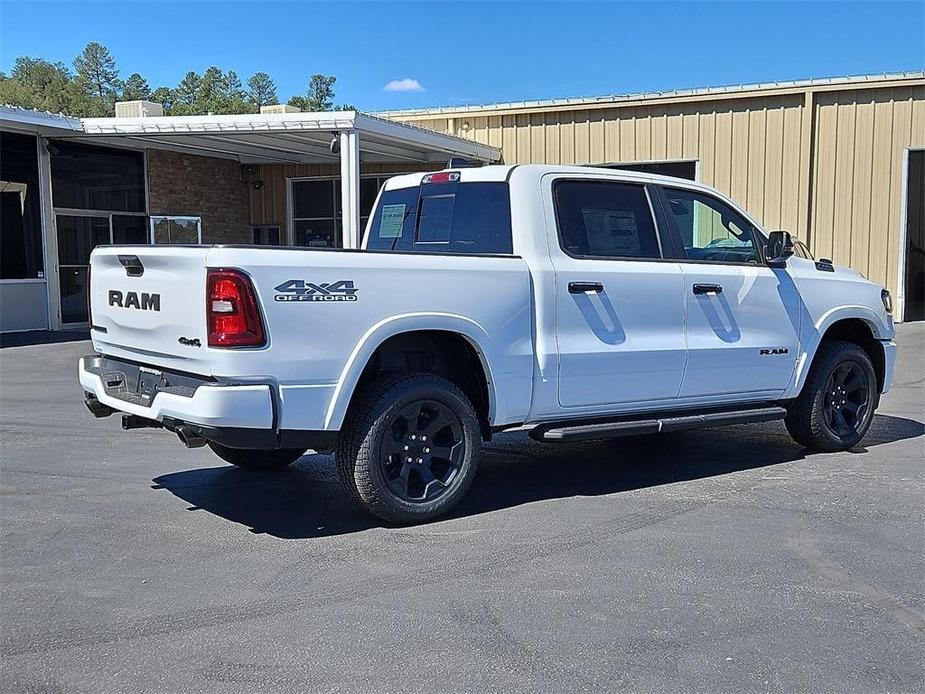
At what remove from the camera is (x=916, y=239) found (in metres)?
23.1

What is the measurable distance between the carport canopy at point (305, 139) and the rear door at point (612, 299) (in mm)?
8936

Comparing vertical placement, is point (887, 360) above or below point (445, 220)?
below

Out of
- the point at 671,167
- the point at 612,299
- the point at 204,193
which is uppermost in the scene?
the point at 671,167

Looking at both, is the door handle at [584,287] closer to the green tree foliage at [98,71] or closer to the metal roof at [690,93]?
the metal roof at [690,93]

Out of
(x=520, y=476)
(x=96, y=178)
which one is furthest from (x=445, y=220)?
(x=96, y=178)

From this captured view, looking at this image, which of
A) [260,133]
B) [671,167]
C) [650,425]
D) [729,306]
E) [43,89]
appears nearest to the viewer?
[650,425]

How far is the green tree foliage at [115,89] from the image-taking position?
206 ft

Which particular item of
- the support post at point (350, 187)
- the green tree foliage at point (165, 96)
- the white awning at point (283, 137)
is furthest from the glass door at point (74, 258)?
the green tree foliage at point (165, 96)

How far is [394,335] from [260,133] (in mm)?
12155

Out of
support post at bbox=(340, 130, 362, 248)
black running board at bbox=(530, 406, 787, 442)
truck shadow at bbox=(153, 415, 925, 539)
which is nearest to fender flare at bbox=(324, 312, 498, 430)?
black running board at bbox=(530, 406, 787, 442)

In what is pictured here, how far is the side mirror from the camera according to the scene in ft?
21.5

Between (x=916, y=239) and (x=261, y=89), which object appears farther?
(x=261, y=89)

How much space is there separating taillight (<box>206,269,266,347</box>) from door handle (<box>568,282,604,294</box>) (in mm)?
1955

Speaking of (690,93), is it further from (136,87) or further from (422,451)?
(136,87)
